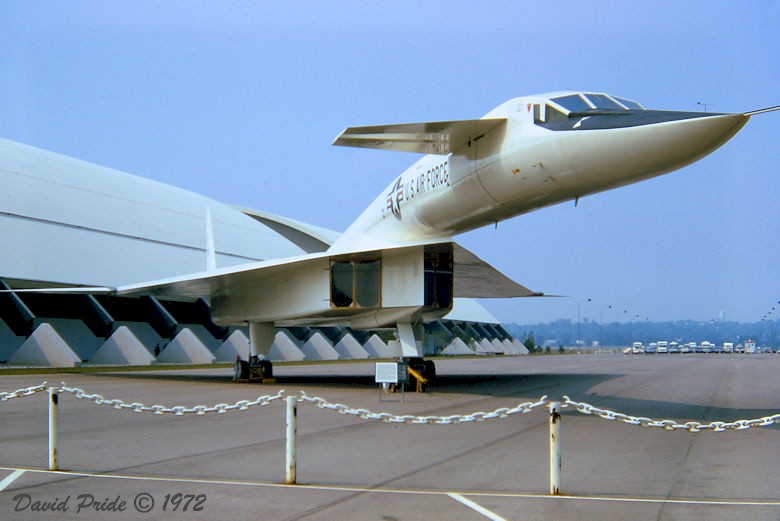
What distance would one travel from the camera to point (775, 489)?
598cm

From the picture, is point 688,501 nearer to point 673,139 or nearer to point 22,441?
point 673,139

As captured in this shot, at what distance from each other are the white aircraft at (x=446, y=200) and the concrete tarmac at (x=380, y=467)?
10.6 ft

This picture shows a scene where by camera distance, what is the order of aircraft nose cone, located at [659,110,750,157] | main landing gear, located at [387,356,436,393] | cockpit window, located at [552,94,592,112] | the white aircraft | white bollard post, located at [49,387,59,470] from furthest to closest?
main landing gear, located at [387,356,436,393], cockpit window, located at [552,94,592,112], the white aircraft, aircraft nose cone, located at [659,110,750,157], white bollard post, located at [49,387,59,470]

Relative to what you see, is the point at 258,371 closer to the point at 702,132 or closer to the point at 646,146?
the point at 646,146

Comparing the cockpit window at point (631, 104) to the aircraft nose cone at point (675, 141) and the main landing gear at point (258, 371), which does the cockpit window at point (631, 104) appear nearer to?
the aircraft nose cone at point (675, 141)

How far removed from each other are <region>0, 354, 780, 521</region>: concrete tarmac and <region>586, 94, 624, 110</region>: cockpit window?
4.38 metres

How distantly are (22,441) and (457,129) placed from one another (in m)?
7.55

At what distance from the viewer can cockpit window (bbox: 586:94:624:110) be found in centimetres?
1063

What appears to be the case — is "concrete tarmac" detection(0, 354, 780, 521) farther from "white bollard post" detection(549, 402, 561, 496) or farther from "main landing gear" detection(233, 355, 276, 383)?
"main landing gear" detection(233, 355, 276, 383)

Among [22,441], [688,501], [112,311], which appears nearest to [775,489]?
[688,501]

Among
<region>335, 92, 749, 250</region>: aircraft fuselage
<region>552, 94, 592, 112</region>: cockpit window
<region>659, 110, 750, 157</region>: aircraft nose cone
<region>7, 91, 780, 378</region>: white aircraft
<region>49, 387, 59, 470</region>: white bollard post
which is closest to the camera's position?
<region>49, 387, 59, 470</region>: white bollard post

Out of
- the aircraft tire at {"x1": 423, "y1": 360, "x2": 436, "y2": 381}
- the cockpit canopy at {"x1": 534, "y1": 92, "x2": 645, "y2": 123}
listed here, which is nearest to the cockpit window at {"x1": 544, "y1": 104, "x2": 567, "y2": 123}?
the cockpit canopy at {"x1": 534, "y1": 92, "x2": 645, "y2": 123}

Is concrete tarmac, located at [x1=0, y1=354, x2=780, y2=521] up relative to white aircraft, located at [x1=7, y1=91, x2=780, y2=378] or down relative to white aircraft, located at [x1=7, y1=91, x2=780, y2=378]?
down

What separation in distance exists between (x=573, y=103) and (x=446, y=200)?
3102 mm
